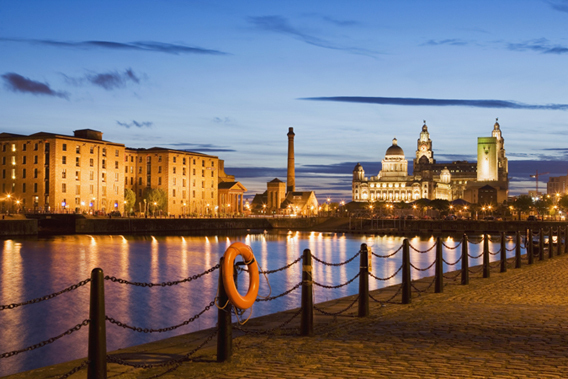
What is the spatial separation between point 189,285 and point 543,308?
24.8m

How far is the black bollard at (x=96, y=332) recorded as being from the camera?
23.5 feet

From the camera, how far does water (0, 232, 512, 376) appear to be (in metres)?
21.3

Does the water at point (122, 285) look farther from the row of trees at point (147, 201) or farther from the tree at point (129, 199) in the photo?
the row of trees at point (147, 201)

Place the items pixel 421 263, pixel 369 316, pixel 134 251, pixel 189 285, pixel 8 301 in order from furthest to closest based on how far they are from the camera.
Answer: pixel 134 251, pixel 421 263, pixel 189 285, pixel 8 301, pixel 369 316

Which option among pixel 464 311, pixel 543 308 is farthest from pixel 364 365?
pixel 543 308

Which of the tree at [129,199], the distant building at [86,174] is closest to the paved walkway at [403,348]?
the distant building at [86,174]

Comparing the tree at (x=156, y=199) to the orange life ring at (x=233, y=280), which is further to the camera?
the tree at (x=156, y=199)

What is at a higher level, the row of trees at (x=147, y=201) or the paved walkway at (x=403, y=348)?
the row of trees at (x=147, y=201)

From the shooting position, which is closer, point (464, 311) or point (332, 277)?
point (464, 311)

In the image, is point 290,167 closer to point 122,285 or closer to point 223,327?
point 122,285

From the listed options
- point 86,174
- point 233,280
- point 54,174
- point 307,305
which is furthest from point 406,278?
point 86,174

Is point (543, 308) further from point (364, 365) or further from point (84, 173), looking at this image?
point (84, 173)

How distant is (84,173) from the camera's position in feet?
350

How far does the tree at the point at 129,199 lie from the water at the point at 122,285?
4227 centimetres
